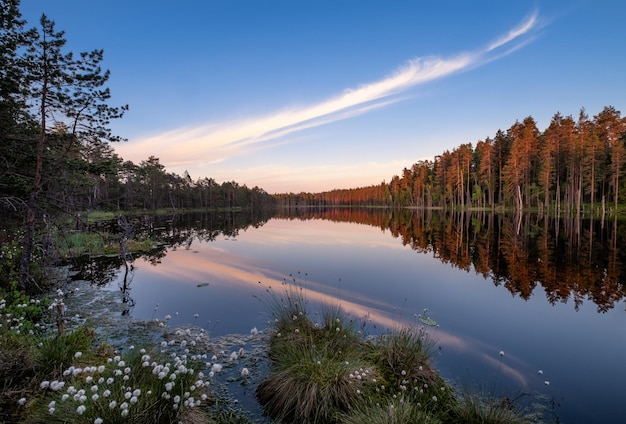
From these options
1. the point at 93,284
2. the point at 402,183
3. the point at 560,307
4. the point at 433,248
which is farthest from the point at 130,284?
the point at 402,183

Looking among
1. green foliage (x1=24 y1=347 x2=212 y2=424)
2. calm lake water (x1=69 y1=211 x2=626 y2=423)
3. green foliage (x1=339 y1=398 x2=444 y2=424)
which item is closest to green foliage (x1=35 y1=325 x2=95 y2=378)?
green foliage (x1=24 y1=347 x2=212 y2=424)

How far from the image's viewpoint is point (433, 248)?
1083 inches

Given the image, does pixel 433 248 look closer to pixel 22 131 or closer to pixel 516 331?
pixel 516 331

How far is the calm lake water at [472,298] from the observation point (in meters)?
7.43

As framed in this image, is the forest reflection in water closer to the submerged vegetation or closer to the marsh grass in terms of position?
the submerged vegetation

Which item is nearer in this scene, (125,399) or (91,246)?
(125,399)

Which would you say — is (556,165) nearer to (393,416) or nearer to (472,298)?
(472,298)

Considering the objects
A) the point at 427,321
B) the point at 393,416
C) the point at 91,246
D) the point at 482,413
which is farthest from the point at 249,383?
the point at 91,246

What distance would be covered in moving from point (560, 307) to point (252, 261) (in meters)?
17.7

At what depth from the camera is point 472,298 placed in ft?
44.9

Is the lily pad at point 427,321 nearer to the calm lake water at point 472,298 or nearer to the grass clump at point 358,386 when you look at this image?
the calm lake water at point 472,298

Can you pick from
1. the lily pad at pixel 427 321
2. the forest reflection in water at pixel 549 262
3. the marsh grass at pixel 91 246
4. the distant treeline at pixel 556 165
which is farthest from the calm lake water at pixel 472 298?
the distant treeline at pixel 556 165

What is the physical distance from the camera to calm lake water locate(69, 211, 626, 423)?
24.4ft

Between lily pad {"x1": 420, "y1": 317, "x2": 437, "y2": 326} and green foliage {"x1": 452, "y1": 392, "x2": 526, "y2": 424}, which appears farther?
lily pad {"x1": 420, "y1": 317, "x2": 437, "y2": 326}
